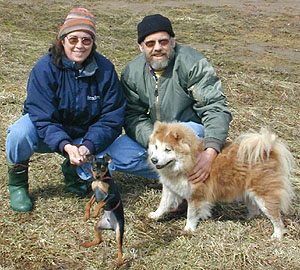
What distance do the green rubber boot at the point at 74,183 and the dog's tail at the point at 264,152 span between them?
1.44m

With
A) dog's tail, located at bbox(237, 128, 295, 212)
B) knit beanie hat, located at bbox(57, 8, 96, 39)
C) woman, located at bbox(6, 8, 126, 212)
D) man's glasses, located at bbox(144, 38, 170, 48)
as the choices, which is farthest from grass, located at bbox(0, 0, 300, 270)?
knit beanie hat, located at bbox(57, 8, 96, 39)

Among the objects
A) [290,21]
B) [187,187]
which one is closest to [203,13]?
[290,21]

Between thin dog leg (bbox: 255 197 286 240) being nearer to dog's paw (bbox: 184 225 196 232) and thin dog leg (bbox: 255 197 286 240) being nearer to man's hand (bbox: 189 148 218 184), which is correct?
man's hand (bbox: 189 148 218 184)

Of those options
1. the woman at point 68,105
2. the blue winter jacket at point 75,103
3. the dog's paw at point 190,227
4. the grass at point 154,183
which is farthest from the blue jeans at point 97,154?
the dog's paw at point 190,227

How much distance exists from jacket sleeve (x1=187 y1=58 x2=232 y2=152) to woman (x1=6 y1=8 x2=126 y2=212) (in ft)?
2.13

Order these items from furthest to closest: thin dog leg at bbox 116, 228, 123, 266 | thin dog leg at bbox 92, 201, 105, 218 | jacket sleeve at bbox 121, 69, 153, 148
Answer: jacket sleeve at bbox 121, 69, 153, 148 < thin dog leg at bbox 116, 228, 123, 266 < thin dog leg at bbox 92, 201, 105, 218

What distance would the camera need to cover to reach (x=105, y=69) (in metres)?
3.88

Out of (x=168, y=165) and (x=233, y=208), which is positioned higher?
(x=168, y=165)

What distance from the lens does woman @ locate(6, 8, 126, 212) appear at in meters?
3.62

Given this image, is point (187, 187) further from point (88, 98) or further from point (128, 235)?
point (88, 98)

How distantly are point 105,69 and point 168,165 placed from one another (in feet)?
3.22

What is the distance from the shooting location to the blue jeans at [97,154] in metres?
3.74

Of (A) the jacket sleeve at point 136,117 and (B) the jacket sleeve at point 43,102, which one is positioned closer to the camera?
(B) the jacket sleeve at point 43,102

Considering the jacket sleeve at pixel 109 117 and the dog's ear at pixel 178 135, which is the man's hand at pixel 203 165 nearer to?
the dog's ear at pixel 178 135
